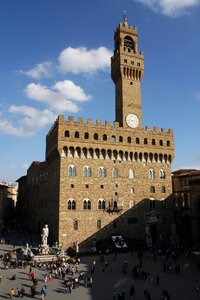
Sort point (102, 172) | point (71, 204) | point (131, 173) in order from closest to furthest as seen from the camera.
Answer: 1. point (71, 204)
2. point (102, 172)
3. point (131, 173)

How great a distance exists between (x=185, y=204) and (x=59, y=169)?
24.8 metres

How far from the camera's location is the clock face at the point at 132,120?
45.5 m

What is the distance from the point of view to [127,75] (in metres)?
47.8

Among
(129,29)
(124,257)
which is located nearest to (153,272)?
(124,257)

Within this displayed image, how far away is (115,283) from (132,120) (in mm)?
26099

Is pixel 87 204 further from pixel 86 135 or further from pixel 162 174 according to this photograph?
pixel 162 174

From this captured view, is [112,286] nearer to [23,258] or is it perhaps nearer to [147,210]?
[23,258]

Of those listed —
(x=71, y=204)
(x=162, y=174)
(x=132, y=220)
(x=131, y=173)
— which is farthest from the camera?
(x=162, y=174)

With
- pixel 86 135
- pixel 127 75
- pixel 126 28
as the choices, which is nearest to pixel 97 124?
pixel 86 135

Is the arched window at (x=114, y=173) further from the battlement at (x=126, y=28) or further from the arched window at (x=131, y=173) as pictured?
the battlement at (x=126, y=28)

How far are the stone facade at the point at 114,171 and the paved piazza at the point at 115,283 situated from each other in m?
7.54

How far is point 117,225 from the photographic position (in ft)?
136


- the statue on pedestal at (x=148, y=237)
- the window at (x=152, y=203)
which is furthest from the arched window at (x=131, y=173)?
the statue on pedestal at (x=148, y=237)

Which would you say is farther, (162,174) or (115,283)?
(162,174)
